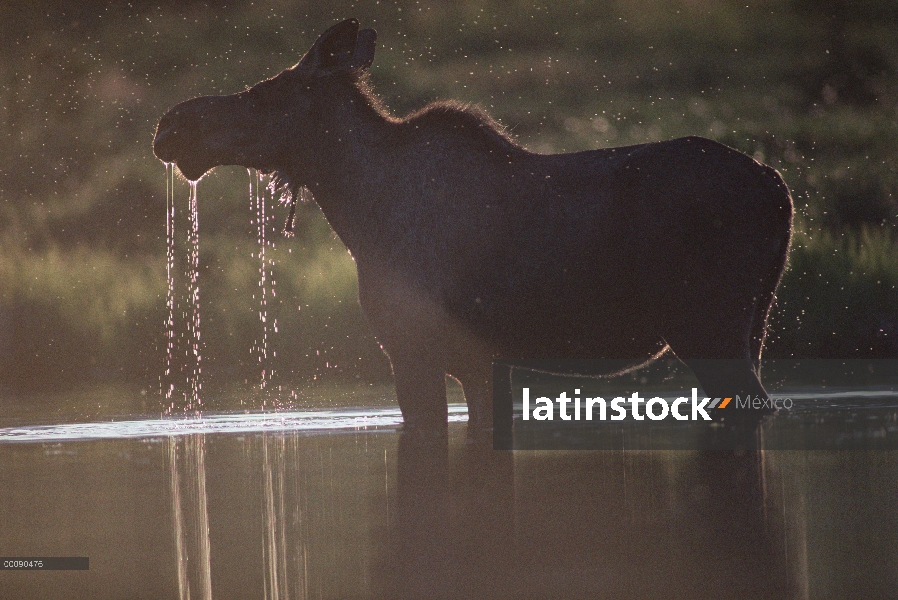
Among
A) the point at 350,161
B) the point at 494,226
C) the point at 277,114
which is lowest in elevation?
the point at 494,226

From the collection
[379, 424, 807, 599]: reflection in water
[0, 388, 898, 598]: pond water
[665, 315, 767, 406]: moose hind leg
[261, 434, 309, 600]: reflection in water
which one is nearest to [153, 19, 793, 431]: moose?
[665, 315, 767, 406]: moose hind leg

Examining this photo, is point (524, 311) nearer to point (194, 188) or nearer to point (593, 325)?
point (593, 325)

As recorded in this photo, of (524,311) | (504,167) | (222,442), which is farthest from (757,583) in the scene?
(222,442)

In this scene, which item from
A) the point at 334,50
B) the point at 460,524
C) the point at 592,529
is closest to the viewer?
the point at 592,529

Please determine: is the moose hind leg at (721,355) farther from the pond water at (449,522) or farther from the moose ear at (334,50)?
the moose ear at (334,50)

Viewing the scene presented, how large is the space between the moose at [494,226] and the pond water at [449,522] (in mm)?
480

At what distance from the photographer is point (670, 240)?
4.66 metres

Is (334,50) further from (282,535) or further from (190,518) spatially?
(282,535)

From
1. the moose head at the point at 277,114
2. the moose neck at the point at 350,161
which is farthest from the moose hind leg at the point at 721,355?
the moose head at the point at 277,114

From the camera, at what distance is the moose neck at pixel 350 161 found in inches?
210

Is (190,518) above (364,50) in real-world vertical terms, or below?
below

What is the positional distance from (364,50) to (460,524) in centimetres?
313

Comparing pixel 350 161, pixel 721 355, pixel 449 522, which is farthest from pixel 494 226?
pixel 449 522

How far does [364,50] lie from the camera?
559 cm
